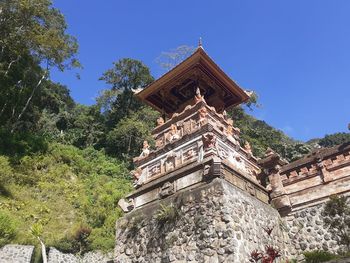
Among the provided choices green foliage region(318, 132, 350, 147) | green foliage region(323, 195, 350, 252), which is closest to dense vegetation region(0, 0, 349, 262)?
green foliage region(323, 195, 350, 252)

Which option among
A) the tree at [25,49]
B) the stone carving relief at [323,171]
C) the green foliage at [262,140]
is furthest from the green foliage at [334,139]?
the stone carving relief at [323,171]

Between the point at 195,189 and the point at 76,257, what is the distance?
8110 mm

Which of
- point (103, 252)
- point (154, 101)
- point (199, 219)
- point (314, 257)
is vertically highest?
point (154, 101)

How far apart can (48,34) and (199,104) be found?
15956 millimetres

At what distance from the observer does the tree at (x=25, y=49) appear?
2303 cm

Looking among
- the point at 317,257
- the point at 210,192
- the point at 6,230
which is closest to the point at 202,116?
the point at 210,192

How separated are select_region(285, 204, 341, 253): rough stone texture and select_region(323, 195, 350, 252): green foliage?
199mm

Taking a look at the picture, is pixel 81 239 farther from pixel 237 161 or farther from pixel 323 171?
pixel 323 171

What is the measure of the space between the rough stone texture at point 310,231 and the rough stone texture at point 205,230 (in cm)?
35

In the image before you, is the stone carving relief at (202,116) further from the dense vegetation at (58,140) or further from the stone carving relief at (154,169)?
the dense vegetation at (58,140)

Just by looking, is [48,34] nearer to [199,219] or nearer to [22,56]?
[22,56]

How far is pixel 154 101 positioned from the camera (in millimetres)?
15625

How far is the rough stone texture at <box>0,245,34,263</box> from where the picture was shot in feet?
46.5

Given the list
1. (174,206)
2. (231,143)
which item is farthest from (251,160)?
(174,206)
